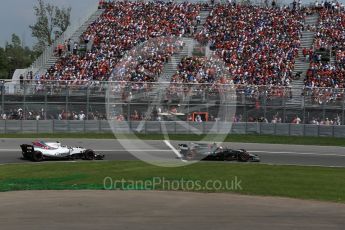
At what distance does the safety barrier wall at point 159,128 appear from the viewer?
39.0 metres

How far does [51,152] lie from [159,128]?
1297 cm

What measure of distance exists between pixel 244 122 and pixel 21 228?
2840 cm

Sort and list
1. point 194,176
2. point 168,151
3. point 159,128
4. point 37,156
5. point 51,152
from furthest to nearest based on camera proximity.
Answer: point 159,128, point 168,151, point 51,152, point 37,156, point 194,176

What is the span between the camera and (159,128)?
132 ft

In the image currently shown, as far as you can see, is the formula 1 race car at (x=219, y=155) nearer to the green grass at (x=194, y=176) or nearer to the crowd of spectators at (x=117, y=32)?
the green grass at (x=194, y=176)

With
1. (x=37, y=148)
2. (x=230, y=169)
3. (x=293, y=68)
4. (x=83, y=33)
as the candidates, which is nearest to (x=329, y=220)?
(x=230, y=169)

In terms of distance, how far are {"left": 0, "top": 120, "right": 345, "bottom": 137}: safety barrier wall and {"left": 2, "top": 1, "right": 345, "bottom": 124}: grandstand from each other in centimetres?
55

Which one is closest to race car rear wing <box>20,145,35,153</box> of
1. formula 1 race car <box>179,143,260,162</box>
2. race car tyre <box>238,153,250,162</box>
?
formula 1 race car <box>179,143,260,162</box>

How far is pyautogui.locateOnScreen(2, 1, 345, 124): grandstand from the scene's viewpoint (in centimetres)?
3862

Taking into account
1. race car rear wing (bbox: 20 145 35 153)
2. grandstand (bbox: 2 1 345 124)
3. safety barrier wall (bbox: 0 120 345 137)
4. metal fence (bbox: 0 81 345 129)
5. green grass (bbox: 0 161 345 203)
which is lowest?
green grass (bbox: 0 161 345 203)

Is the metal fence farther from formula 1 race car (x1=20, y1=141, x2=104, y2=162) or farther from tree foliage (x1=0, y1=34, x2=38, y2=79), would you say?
tree foliage (x1=0, y1=34, x2=38, y2=79)

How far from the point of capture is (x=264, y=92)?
39531mm

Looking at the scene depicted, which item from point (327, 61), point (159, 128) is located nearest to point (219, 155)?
point (159, 128)

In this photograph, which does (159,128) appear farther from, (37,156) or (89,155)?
(37,156)
